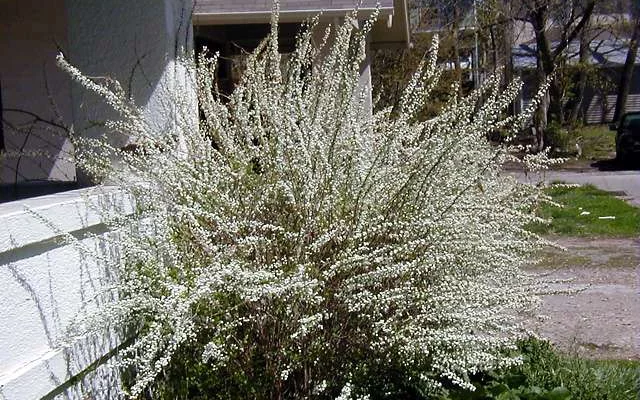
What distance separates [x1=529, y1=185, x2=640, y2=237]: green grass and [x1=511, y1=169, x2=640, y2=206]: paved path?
77 cm

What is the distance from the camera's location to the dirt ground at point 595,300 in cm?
614

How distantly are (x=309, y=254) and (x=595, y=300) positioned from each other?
4.76 meters

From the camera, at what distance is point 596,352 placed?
6.04 meters

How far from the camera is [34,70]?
7.21 m

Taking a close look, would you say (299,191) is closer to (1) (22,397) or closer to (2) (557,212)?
(1) (22,397)

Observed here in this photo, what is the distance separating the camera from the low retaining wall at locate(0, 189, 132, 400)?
3.21 m

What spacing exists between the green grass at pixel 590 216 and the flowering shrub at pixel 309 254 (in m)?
6.52

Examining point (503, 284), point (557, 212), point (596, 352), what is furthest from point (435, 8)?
point (503, 284)

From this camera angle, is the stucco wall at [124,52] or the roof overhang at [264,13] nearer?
the stucco wall at [124,52]

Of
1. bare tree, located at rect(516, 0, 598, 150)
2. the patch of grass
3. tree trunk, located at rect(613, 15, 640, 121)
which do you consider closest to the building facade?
the patch of grass

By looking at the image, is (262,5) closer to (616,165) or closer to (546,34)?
(616,165)

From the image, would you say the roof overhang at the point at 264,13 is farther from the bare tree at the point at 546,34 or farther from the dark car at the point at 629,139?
the dark car at the point at 629,139

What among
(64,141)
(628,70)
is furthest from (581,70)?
(64,141)

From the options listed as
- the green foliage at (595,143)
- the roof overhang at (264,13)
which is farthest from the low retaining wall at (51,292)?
the green foliage at (595,143)
